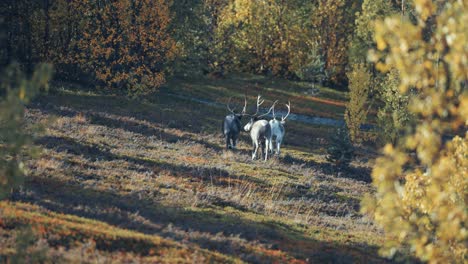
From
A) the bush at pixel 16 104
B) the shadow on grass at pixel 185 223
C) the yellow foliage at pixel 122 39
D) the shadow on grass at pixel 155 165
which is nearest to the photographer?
the bush at pixel 16 104

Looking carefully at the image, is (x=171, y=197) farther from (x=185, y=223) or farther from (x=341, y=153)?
(x=341, y=153)

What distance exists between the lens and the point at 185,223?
Result: 63.4 ft

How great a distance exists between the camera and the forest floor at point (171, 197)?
16.0 meters

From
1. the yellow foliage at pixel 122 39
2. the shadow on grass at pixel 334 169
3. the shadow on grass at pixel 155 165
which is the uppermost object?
the yellow foliage at pixel 122 39

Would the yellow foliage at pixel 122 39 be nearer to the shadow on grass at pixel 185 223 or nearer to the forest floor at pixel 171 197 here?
the forest floor at pixel 171 197

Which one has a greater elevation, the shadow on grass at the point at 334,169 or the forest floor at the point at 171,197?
the forest floor at the point at 171,197

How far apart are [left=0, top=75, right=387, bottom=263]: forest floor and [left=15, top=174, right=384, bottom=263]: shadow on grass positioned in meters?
0.04

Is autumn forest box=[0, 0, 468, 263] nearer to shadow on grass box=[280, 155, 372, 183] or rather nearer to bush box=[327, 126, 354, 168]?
bush box=[327, 126, 354, 168]

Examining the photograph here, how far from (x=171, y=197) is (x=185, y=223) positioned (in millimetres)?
3446

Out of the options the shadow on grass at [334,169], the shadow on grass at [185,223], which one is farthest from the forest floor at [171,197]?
the shadow on grass at [334,169]

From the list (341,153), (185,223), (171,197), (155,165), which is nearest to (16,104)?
(185,223)

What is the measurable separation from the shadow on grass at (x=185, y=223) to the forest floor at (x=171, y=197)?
1.6 inches

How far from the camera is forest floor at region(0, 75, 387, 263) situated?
16.0 metres

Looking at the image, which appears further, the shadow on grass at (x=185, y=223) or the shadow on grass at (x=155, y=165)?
the shadow on grass at (x=155, y=165)
